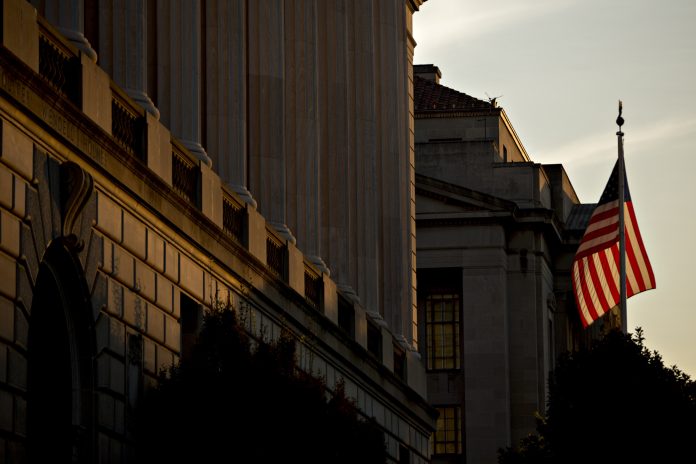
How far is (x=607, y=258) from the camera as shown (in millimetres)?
70312

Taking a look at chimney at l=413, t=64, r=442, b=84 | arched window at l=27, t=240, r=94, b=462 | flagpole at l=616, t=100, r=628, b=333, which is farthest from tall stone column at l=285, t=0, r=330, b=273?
chimney at l=413, t=64, r=442, b=84

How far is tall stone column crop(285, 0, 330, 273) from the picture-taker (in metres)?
46.2

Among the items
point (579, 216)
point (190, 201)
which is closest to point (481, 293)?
point (579, 216)

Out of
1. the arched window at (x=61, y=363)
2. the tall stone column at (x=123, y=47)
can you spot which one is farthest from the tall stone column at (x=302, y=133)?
the arched window at (x=61, y=363)

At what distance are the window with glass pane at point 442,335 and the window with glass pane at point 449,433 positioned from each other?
7.49 ft

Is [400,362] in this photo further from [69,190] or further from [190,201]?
[69,190]

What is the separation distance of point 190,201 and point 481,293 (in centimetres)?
5825

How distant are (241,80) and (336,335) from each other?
23.6 feet

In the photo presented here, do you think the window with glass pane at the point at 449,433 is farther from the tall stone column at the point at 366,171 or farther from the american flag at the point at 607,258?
the tall stone column at the point at 366,171

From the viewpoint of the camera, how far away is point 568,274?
98.6 m

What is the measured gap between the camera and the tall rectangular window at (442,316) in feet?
302

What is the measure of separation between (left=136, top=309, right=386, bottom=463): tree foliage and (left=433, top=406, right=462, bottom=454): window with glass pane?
59528 mm

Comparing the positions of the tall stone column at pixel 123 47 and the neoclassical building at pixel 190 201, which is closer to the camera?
the neoclassical building at pixel 190 201

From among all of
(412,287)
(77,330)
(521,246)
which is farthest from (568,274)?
(77,330)
